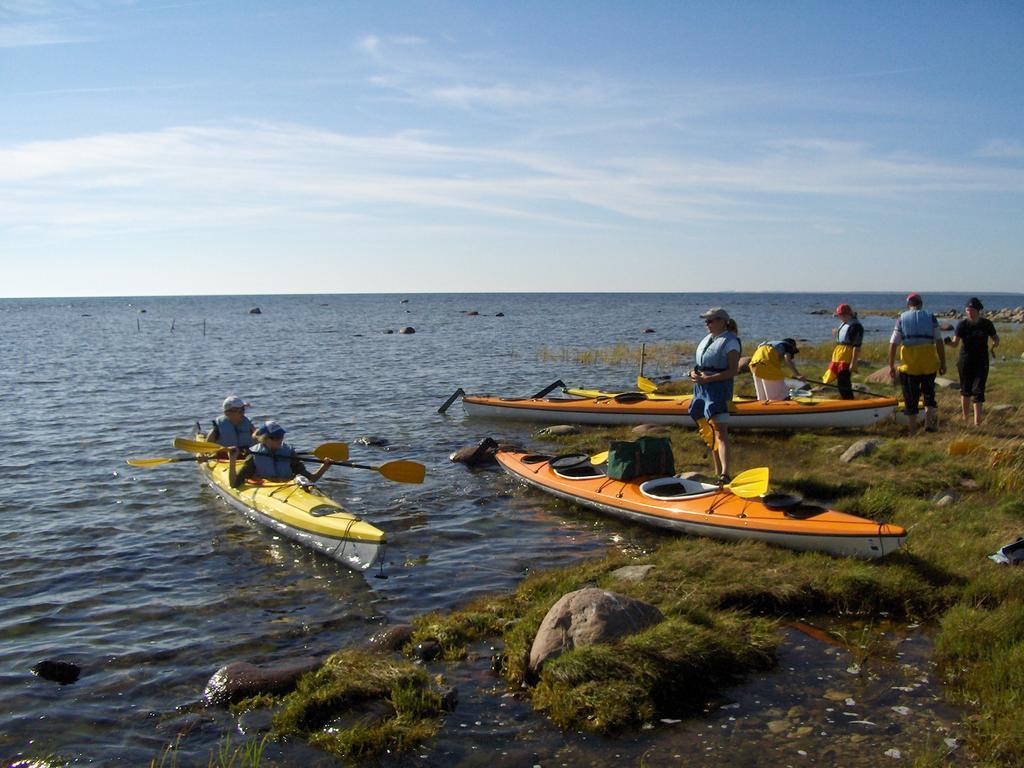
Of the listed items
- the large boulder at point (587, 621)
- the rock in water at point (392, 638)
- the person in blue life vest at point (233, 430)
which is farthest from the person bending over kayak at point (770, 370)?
the rock in water at point (392, 638)

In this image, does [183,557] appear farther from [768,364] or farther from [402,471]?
[768,364]

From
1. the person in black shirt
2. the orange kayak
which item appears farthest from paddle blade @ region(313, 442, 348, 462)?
the person in black shirt

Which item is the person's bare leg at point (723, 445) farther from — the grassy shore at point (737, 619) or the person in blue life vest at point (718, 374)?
the grassy shore at point (737, 619)

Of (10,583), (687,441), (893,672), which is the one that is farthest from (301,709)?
(687,441)

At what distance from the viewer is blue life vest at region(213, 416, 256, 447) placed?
35.1ft

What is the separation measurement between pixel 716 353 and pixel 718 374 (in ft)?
0.78

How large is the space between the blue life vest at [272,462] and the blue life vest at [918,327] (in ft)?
26.2

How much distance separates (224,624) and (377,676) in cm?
227

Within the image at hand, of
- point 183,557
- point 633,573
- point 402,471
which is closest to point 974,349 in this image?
point 633,573

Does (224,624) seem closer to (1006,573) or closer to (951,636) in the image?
(951,636)

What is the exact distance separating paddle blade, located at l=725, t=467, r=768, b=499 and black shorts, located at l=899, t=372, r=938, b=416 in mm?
3929

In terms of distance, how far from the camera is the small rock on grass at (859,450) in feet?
33.8

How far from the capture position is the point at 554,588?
22.3 ft

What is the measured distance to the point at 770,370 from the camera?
12914 millimetres
